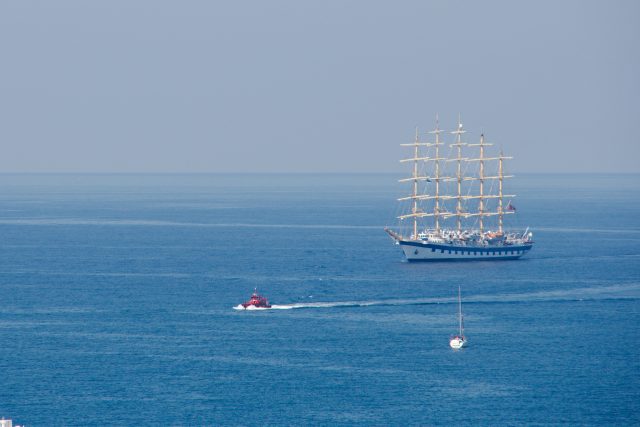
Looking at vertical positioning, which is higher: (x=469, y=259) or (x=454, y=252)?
(x=454, y=252)

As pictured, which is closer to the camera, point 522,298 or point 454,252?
point 522,298

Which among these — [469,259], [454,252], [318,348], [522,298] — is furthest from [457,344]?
[469,259]

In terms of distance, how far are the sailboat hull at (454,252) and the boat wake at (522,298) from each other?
1715 inches

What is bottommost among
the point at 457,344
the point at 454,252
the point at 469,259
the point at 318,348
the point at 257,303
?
the point at 318,348

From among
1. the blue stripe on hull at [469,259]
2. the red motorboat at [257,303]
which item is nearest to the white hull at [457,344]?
the red motorboat at [257,303]

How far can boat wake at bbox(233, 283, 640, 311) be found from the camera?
138 m

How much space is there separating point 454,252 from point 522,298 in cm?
5268

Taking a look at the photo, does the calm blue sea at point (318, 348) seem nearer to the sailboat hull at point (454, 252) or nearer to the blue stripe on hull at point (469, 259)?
the sailboat hull at point (454, 252)

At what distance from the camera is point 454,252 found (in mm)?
197625

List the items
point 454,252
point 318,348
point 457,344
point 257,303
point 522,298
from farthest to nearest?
point 454,252, point 522,298, point 257,303, point 457,344, point 318,348

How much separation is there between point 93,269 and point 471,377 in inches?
3360

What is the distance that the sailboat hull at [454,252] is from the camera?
194 m

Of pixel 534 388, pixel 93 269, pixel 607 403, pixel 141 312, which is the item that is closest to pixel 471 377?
pixel 534 388

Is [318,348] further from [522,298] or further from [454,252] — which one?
[454,252]
